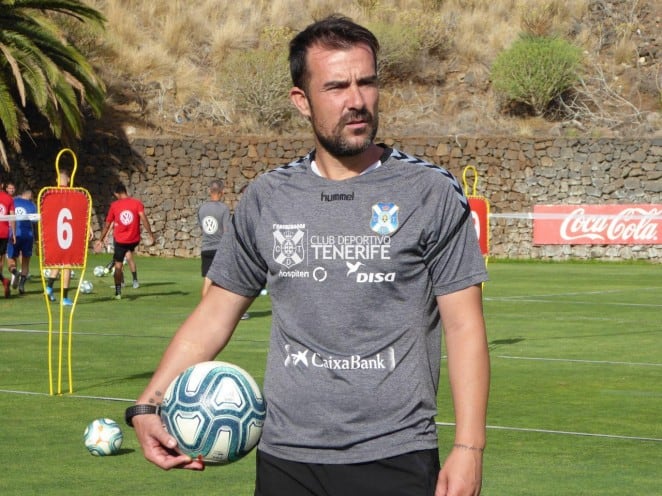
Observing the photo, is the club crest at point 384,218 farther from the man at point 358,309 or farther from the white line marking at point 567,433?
the white line marking at point 567,433

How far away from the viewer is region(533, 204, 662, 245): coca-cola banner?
130 feet

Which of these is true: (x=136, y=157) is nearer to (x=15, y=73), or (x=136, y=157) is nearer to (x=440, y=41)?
(x=15, y=73)

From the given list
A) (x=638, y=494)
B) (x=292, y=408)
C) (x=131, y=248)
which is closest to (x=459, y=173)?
(x=131, y=248)

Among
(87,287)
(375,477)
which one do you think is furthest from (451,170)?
(375,477)

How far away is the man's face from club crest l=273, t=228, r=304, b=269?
0.28 m

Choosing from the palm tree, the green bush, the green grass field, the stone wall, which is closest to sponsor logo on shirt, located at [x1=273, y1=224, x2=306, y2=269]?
the green grass field

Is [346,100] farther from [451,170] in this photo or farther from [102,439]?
[451,170]

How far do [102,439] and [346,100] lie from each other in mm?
5640

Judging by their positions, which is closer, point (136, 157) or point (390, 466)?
point (390, 466)

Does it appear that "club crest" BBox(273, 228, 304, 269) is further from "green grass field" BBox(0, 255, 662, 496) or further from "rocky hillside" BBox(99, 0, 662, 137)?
"rocky hillside" BBox(99, 0, 662, 137)

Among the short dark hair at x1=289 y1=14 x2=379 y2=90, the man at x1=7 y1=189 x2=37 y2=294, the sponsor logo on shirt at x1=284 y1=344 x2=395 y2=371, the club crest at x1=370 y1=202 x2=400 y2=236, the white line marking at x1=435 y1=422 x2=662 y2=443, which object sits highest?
the short dark hair at x1=289 y1=14 x2=379 y2=90

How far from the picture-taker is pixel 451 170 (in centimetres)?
4131

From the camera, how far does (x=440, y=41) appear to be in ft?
177

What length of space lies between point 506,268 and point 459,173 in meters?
6.02
